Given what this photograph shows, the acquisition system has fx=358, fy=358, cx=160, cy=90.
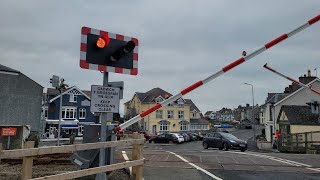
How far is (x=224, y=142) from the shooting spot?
87.6ft

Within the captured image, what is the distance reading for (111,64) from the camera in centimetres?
596

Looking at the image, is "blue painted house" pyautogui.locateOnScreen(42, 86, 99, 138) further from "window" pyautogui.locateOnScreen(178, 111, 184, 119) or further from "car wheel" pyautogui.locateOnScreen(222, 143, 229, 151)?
"car wheel" pyautogui.locateOnScreen(222, 143, 229, 151)

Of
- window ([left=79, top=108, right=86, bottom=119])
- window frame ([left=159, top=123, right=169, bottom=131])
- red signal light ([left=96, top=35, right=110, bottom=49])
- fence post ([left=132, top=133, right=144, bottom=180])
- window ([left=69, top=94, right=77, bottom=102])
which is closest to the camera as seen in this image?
red signal light ([left=96, top=35, right=110, bottom=49])

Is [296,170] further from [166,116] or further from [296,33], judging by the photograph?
[166,116]

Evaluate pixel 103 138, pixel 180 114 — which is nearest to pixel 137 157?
pixel 103 138

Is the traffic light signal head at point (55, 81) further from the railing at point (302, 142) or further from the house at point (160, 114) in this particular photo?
the house at point (160, 114)

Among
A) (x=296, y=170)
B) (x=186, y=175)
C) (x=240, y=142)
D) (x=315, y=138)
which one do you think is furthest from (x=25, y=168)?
(x=315, y=138)

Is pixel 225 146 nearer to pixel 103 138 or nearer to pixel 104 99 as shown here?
pixel 103 138

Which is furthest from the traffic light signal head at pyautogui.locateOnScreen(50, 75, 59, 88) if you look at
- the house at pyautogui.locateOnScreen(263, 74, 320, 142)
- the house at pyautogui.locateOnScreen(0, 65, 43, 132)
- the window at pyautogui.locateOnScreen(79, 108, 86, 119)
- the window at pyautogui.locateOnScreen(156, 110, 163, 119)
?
the window at pyautogui.locateOnScreen(156, 110, 163, 119)

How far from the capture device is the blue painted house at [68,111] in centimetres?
6506

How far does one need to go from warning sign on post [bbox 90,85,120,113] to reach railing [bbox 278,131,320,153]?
23484mm

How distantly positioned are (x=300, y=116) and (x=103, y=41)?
4277 centimetres

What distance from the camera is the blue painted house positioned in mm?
65062

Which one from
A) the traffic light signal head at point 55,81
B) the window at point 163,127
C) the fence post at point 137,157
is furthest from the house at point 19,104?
the window at point 163,127
